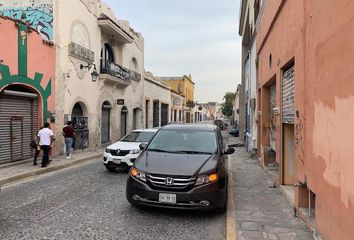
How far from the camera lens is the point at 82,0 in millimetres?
18172

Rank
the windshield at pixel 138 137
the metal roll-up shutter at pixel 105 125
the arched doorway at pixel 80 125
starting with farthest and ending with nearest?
the metal roll-up shutter at pixel 105 125, the arched doorway at pixel 80 125, the windshield at pixel 138 137

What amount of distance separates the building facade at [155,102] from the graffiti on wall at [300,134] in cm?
2529

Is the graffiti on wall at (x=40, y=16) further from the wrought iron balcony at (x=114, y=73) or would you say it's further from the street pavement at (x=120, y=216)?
the street pavement at (x=120, y=216)

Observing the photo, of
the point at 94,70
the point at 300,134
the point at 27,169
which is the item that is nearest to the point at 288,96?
the point at 300,134

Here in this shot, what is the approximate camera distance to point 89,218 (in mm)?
6336

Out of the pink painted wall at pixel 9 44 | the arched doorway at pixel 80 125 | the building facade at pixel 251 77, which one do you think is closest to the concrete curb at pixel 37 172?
the arched doorway at pixel 80 125

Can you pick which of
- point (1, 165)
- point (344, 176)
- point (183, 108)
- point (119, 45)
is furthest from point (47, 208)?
point (183, 108)

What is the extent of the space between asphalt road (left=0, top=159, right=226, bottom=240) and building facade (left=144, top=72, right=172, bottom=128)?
2340cm

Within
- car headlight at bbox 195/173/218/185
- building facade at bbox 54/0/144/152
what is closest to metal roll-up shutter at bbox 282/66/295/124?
car headlight at bbox 195/173/218/185

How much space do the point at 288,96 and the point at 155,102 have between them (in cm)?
2849

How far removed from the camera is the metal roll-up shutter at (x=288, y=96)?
7.69 m

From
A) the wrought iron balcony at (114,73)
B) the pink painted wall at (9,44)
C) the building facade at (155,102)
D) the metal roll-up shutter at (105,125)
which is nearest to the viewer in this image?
the pink painted wall at (9,44)

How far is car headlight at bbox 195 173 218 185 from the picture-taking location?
6.31 m

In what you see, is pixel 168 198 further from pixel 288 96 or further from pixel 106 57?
pixel 106 57
